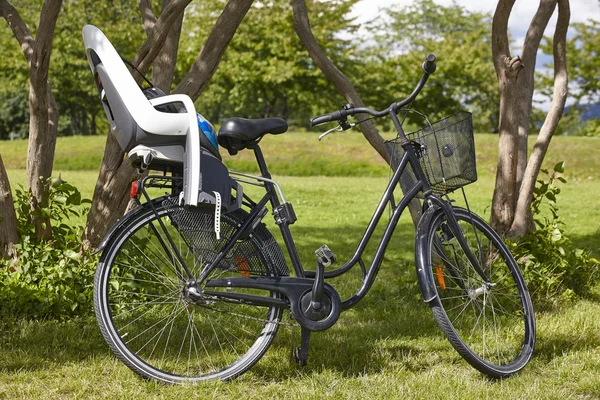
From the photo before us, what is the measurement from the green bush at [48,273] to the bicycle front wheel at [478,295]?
2.21 meters

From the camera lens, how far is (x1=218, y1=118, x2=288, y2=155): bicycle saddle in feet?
11.5

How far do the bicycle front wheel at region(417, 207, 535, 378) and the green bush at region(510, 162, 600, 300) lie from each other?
1.77 ft

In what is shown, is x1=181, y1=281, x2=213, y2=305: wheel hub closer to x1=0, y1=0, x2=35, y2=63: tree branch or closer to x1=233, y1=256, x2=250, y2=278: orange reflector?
x1=233, y1=256, x2=250, y2=278: orange reflector

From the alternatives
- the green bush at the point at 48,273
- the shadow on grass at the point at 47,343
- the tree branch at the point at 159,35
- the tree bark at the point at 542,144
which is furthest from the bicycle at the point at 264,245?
the tree bark at the point at 542,144

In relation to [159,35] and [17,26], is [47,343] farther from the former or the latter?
[17,26]

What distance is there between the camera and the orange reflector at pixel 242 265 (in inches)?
142

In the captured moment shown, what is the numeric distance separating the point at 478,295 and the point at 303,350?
1.06 metres

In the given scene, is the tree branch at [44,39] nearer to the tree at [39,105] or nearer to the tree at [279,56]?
the tree at [39,105]

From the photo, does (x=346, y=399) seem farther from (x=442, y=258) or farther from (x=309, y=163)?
(x=309, y=163)

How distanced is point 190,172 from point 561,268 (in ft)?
10.2

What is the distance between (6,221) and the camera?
15.1 ft

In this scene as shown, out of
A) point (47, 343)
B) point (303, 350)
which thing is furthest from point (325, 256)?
point (47, 343)

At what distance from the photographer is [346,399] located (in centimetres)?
335

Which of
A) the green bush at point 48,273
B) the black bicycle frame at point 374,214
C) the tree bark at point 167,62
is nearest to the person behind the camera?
the black bicycle frame at point 374,214
